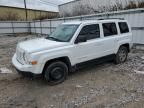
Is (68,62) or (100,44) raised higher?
(100,44)

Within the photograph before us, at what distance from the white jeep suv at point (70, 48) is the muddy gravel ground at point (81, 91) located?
0.50 m

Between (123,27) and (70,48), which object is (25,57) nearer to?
(70,48)

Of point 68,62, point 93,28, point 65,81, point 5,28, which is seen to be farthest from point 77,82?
point 5,28

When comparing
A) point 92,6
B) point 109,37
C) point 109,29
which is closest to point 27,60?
point 109,37

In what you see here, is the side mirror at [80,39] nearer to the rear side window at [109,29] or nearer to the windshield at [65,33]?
the windshield at [65,33]

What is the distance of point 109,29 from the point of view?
229 inches

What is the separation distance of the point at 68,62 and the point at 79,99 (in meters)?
1.27

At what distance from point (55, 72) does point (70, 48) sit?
0.85 meters

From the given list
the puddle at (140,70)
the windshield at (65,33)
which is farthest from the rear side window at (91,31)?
the puddle at (140,70)

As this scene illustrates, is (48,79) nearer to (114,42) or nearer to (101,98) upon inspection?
(101,98)

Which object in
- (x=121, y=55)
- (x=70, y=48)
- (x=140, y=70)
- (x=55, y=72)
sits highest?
(x=70, y=48)

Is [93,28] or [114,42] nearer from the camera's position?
[93,28]

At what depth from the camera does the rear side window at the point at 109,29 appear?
→ 5.64 meters

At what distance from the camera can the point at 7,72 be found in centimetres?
593
